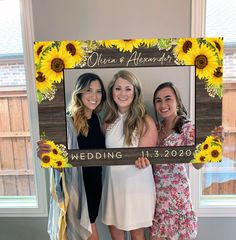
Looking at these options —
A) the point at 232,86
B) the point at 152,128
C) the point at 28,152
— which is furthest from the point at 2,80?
the point at 232,86

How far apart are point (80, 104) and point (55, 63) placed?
0.19 m

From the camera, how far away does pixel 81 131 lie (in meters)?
1.17

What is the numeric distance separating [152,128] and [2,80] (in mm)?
987

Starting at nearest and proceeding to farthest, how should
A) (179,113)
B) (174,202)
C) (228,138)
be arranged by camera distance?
(179,113)
(174,202)
(228,138)

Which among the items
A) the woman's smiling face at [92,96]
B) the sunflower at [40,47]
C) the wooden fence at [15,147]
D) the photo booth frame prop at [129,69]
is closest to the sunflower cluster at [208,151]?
the photo booth frame prop at [129,69]

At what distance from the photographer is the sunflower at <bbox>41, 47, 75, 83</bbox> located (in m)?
1.08

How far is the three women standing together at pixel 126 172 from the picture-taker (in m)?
1.14

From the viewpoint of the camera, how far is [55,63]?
1.09m

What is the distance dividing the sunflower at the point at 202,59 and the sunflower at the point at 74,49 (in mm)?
402

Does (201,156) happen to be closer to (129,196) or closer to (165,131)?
(165,131)

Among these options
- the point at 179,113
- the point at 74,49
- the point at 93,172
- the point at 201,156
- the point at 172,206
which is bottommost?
the point at 172,206

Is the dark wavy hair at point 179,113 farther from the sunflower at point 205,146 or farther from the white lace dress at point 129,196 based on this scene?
the white lace dress at point 129,196

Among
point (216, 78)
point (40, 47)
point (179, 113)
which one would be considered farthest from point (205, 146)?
point (40, 47)

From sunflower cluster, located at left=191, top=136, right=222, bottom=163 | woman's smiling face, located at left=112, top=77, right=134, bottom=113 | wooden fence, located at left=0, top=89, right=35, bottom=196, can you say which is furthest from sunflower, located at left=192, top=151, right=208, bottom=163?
wooden fence, located at left=0, top=89, right=35, bottom=196
